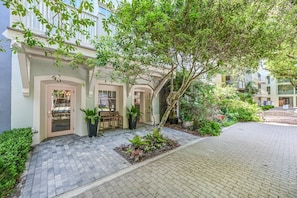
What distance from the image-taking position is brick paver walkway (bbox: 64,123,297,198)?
289 cm

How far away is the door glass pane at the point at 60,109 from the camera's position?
648cm

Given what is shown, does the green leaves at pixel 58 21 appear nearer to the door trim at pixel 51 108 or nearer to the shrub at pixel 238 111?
the door trim at pixel 51 108

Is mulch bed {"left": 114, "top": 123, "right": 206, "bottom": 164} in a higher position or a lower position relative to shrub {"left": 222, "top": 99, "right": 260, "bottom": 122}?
lower

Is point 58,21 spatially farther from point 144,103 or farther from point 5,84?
point 144,103

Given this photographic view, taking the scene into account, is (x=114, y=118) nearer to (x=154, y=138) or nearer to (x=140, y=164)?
(x=154, y=138)

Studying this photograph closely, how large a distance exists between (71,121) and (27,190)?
4383 millimetres

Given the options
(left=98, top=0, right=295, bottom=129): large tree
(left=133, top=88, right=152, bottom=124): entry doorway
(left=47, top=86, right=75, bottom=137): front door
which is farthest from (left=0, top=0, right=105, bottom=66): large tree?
(left=133, top=88, right=152, bottom=124): entry doorway

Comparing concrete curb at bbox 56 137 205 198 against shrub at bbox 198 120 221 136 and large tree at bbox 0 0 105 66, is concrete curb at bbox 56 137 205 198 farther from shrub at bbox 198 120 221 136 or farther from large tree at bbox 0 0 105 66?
shrub at bbox 198 120 221 136

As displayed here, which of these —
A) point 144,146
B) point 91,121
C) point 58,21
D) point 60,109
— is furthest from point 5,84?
point 144,146

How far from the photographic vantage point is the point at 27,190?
113 inches

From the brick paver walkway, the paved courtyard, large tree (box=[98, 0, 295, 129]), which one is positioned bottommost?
the brick paver walkway

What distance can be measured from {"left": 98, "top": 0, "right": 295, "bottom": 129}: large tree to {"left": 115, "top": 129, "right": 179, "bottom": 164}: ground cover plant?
2.91 metres

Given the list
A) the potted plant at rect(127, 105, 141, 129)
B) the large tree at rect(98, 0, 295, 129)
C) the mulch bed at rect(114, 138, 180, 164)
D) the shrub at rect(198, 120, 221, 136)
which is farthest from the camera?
the potted plant at rect(127, 105, 141, 129)

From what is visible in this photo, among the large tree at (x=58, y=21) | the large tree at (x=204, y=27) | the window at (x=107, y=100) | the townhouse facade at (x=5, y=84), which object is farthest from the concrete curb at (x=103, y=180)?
the window at (x=107, y=100)
